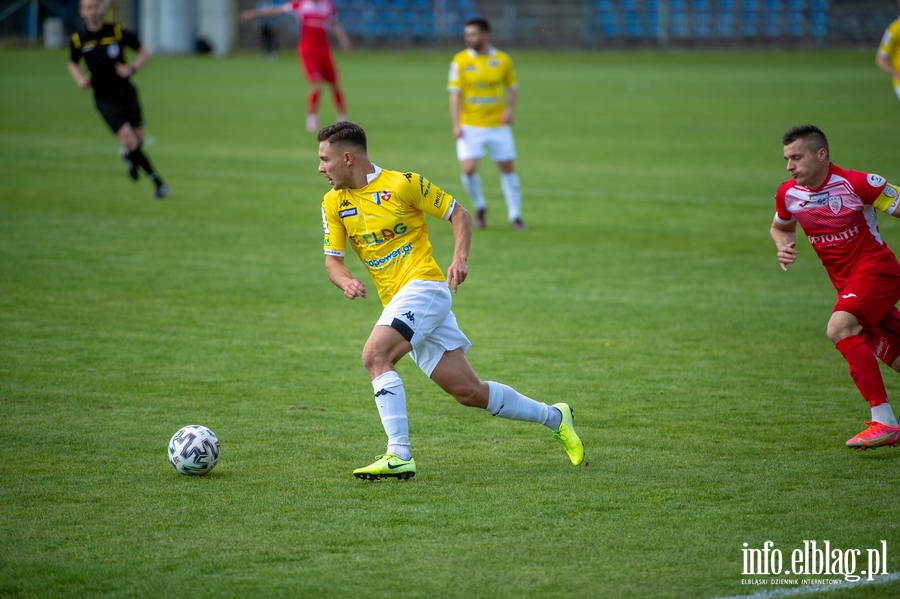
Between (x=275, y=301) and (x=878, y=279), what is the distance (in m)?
6.04

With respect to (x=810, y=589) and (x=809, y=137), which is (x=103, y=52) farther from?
(x=810, y=589)

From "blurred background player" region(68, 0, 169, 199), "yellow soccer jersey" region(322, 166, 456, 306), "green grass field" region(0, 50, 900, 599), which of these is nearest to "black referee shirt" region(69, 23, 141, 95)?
"blurred background player" region(68, 0, 169, 199)

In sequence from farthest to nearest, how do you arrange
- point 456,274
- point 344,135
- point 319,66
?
point 319,66, point 344,135, point 456,274

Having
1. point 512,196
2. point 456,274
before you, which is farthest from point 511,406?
point 512,196

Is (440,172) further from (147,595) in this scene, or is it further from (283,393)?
(147,595)

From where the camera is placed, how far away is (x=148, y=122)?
26.1 m

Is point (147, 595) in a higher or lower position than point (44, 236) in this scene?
higher

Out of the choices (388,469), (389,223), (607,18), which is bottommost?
(607,18)

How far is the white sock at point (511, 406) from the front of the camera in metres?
5.90

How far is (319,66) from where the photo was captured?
80.3ft

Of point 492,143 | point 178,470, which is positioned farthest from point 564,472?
point 492,143

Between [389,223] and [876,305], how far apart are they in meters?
2.89

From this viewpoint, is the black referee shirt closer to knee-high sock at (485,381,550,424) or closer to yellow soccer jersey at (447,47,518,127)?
yellow soccer jersey at (447,47,518,127)

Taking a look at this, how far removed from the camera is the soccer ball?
18.6 ft
